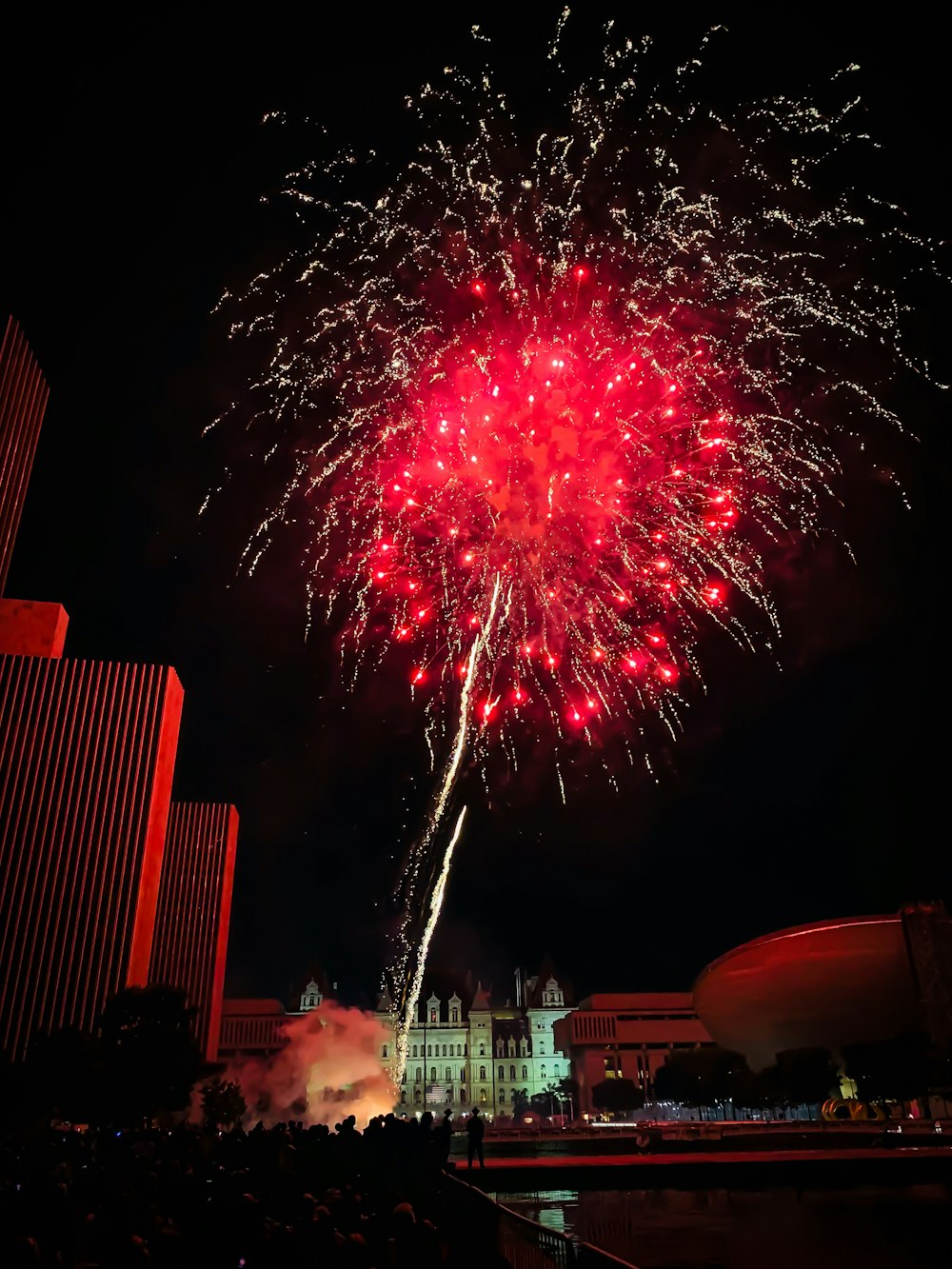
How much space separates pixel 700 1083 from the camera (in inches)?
3044

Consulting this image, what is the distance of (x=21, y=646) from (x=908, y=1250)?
67.0m

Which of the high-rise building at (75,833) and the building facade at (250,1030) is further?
the building facade at (250,1030)

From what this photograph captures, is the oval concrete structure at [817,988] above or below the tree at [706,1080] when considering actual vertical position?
above

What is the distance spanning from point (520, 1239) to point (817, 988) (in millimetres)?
82721

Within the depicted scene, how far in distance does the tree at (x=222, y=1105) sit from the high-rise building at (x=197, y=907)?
23.4 meters

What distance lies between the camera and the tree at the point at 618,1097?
96312 mm

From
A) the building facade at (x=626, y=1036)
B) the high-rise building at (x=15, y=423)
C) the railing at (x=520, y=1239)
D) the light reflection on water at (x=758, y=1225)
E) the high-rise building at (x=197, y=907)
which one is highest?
the high-rise building at (x=15, y=423)

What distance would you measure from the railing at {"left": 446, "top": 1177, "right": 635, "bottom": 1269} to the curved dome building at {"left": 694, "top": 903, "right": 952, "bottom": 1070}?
69030 millimetres

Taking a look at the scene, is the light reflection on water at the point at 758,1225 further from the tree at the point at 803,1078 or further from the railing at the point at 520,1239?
the tree at the point at 803,1078

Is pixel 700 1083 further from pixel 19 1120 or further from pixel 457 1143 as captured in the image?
pixel 19 1120

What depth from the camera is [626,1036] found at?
392ft

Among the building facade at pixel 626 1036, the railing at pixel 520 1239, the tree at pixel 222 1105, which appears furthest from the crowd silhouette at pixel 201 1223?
the building facade at pixel 626 1036

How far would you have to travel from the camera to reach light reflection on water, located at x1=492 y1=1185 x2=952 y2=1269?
44.5 ft

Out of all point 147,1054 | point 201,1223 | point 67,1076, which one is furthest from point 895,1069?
point 201,1223
